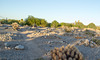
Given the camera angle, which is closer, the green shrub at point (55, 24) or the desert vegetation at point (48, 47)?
the desert vegetation at point (48, 47)

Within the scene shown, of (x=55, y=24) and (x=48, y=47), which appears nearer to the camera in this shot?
(x=48, y=47)

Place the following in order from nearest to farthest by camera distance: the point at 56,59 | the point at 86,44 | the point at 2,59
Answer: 1. the point at 56,59
2. the point at 2,59
3. the point at 86,44

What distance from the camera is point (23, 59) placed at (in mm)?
4734

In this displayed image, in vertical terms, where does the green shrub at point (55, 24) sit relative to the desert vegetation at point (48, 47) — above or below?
above

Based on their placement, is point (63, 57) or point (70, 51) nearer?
point (63, 57)

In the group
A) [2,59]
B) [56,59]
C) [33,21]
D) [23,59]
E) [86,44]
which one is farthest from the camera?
[33,21]

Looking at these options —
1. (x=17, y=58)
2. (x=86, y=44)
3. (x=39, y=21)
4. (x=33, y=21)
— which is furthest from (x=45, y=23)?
(x=17, y=58)

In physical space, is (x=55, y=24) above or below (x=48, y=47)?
above

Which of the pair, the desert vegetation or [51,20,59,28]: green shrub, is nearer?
the desert vegetation

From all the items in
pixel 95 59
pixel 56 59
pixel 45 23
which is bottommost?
pixel 95 59

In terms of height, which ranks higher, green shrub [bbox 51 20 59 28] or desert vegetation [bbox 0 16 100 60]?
green shrub [bbox 51 20 59 28]

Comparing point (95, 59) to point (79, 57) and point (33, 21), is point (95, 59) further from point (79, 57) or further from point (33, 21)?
point (33, 21)

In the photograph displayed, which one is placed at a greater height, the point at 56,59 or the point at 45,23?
the point at 45,23

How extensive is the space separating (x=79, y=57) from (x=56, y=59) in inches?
42.2
